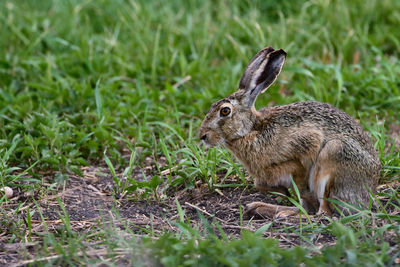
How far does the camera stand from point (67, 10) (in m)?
7.84

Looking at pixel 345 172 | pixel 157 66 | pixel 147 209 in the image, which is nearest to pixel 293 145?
pixel 345 172

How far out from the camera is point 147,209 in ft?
15.0

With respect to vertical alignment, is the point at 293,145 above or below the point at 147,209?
above

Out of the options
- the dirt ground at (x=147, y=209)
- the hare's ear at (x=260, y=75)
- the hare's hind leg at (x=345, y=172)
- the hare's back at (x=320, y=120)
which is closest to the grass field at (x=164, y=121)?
the dirt ground at (x=147, y=209)

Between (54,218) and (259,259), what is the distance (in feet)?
6.05

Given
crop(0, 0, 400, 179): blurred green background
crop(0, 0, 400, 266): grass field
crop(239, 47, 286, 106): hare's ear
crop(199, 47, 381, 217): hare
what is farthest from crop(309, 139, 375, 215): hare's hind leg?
crop(0, 0, 400, 179): blurred green background

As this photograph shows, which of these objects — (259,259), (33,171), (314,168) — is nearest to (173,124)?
(33,171)

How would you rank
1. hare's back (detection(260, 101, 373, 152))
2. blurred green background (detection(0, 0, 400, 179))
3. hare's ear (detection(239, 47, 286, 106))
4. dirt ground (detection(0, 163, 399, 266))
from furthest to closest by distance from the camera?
blurred green background (detection(0, 0, 400, 179)), hare's ear (detection(239, 47, 286, 106)), hare's back (detection(260, 101, 373, 152)), dirt ground (detection(0, 163, 399, 266))

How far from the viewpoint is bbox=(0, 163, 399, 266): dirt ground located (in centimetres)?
404

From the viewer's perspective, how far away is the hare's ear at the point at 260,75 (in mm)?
4566

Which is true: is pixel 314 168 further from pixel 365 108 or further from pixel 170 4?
pixel 170 4

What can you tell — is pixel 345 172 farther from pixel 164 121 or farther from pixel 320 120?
pixel 164 121

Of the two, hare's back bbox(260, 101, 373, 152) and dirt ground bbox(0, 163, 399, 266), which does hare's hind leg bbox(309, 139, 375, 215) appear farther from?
dirt ground bbox(0, 163, 399, 266)

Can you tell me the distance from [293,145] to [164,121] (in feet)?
5.93
